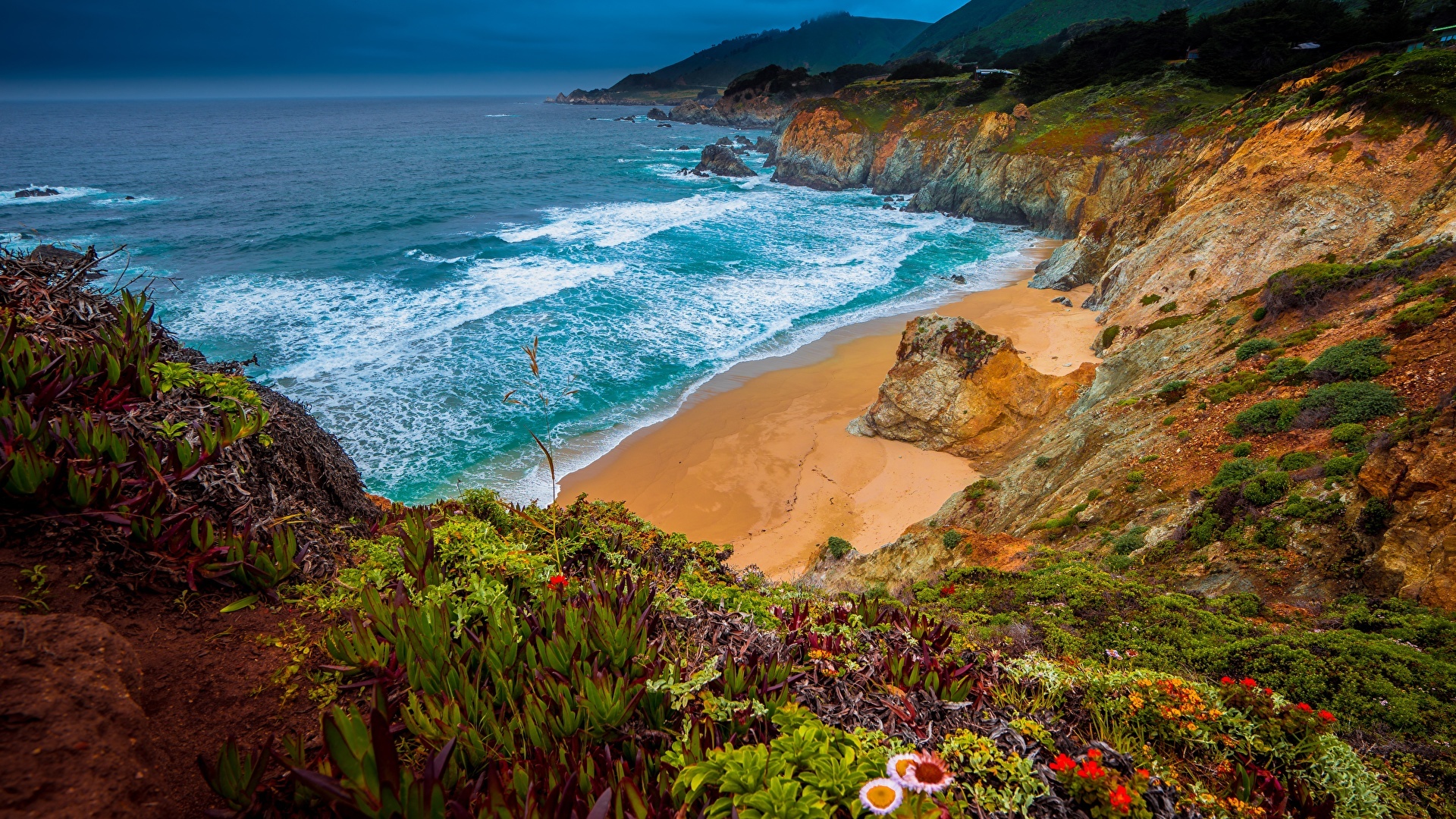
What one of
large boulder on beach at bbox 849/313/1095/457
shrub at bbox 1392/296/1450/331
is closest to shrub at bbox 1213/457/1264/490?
shrub at bbox 1392/296/1450/331

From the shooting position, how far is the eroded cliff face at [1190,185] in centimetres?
1589

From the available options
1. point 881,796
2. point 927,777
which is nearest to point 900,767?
point 927,777

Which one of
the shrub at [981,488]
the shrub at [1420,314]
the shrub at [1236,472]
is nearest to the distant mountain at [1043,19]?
the shrub at [1420,314]

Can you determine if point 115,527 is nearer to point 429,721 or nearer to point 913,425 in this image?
point 429,721

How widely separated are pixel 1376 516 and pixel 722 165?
211 ft

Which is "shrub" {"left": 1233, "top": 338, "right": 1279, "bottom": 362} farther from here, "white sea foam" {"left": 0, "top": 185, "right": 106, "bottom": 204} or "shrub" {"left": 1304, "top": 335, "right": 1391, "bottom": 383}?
"white sea foam" {"left": 0, "top": 185, "right": 106, "bottom": 204}

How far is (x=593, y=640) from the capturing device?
136 inches

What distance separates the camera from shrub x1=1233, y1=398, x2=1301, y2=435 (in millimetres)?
9250

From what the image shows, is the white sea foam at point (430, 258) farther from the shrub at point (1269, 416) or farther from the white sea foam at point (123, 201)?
the shrub at point (1269, 416)

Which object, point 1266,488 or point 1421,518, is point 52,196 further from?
point 1421,518

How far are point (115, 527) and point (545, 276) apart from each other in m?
28.5

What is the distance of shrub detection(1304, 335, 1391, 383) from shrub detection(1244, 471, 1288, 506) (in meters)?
3.02

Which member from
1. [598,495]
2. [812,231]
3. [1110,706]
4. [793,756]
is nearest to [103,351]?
[793,756]

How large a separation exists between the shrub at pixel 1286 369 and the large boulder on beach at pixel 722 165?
58318 millimetres
